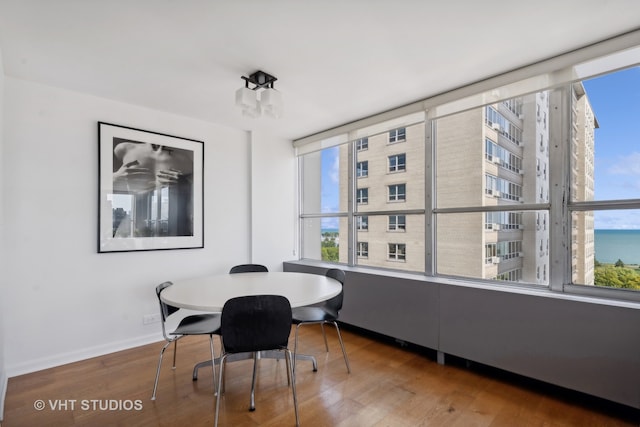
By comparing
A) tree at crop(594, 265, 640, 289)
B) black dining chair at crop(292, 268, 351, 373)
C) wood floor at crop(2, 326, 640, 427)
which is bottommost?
wood floor at crop(2, 326, 640, 427)

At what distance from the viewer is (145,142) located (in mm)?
3311

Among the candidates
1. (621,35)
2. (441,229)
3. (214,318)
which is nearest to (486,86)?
(621,35)

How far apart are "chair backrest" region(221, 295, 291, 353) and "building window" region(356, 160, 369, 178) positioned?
2.45 meters

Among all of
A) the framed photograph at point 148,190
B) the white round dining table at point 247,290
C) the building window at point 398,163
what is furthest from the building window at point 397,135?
the framed photograph at point 148,190

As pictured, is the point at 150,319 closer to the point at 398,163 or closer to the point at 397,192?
the point at 397,192

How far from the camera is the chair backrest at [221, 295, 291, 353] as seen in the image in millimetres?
1872

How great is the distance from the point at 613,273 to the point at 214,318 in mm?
3104

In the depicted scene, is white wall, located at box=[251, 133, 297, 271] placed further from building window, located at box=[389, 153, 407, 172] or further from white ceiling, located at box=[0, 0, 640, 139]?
building window, located at box=[389, 153, 407, 172]

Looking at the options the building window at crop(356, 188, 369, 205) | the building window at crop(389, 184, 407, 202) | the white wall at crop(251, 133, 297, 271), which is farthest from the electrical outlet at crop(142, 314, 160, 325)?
the building window at crop(389, 184, 407, 202)

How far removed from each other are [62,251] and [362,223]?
125 inches

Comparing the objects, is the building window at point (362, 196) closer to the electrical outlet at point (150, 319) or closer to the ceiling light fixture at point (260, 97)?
the ceiling light fixture at point (260, 97)

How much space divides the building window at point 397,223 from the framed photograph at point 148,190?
230 cm

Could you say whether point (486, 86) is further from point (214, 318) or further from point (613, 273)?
point (214, 318)

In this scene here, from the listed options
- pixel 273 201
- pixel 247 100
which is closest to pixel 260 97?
pixel 247 100
